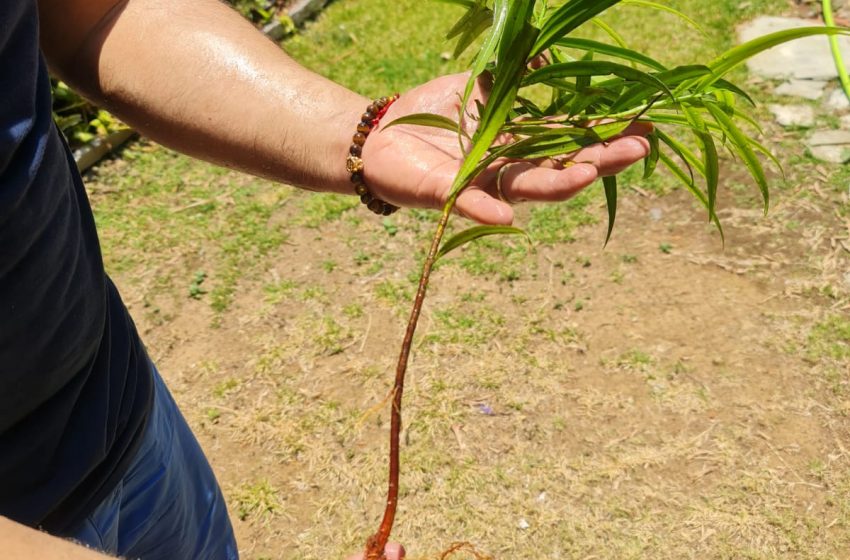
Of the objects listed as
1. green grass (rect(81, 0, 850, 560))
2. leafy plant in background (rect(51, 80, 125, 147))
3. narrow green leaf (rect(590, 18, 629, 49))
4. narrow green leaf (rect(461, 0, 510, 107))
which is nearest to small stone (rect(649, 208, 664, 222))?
green grass (rect(81, 0, 850, 560))

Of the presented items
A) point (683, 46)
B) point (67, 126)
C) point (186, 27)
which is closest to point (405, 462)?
point (186, 27)

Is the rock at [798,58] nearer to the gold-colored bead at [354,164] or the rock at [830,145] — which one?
the rock at [830,145]

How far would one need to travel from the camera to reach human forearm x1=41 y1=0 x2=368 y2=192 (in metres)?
1.76

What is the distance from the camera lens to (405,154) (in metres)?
1.82

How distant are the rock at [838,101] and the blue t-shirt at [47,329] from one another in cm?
466

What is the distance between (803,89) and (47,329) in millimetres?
4938

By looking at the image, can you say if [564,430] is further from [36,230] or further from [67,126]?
[67,126]

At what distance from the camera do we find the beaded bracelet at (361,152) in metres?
1.84

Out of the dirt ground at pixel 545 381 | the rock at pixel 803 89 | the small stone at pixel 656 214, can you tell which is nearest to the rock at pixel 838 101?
the rock at pixel 803 89

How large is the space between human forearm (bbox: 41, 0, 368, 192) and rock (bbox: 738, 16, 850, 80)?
168 inches

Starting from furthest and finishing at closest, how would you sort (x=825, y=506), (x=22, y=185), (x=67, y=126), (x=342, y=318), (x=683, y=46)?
(x=683, y=46) < (x=67, y=126) < (x=342, y=318) < (x=825, y=506) < (x=22, y=185)

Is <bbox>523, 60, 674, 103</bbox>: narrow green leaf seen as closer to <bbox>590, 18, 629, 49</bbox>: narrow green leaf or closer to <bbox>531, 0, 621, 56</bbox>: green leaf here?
<bbox>531, 0, 621, 56</bbox>: green leaf

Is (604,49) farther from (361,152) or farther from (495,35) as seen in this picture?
(361,152)

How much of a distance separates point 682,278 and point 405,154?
2.68 m
